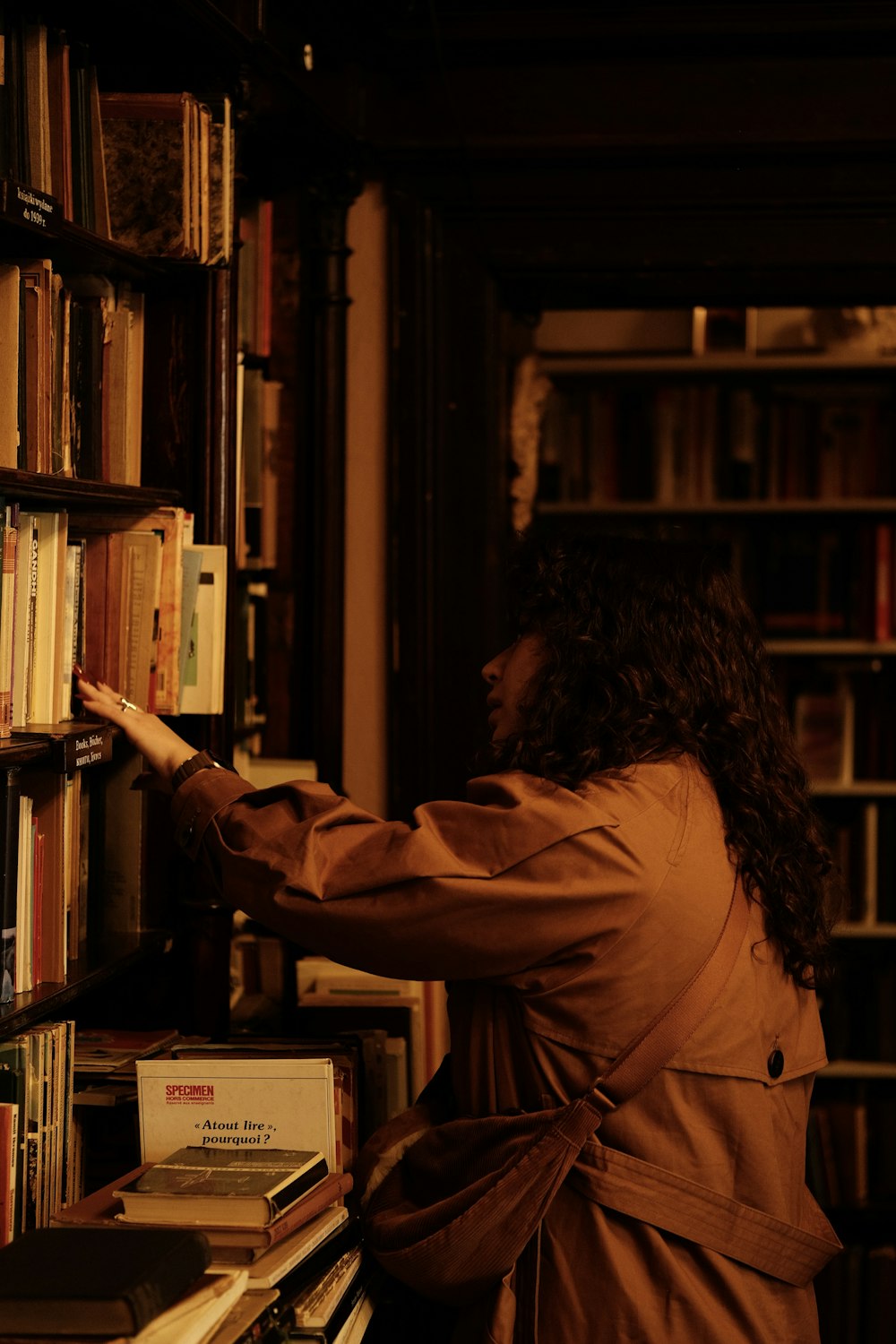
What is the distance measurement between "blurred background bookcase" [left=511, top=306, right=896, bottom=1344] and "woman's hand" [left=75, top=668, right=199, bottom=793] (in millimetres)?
1919

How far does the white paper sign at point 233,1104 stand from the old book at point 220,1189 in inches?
2.2

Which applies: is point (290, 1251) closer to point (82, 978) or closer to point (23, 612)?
point (82, 978)

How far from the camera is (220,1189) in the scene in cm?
136

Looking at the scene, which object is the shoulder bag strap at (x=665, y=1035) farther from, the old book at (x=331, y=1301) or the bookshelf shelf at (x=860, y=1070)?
the bookshelf shelf at (x=860, y=1070)

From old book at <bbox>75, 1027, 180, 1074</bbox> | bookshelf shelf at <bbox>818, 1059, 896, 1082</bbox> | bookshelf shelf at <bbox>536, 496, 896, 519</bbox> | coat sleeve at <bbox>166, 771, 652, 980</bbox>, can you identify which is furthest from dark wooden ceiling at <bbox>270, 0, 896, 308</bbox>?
bookshelf shelf at <bbox>818, 1059, 896, 1082</bbox>

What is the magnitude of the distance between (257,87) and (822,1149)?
109 inches

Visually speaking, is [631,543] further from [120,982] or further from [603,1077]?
[120,982]

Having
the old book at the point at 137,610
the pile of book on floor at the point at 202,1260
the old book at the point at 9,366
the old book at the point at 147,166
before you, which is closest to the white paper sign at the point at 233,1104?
the pile of book on floor at the point at 202,1260

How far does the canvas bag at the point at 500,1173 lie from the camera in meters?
1.43

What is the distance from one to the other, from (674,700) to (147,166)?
974 mm

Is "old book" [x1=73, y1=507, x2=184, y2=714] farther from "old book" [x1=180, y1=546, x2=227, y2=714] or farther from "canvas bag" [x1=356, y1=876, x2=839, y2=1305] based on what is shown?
"canvas bag" [x1=356, y1=876, x2=839, y2=1305]

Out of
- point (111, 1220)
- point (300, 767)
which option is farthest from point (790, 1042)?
point (300, 767)

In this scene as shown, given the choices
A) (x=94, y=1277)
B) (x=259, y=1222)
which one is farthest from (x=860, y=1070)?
(x=94, y=1277)

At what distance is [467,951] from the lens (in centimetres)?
141
